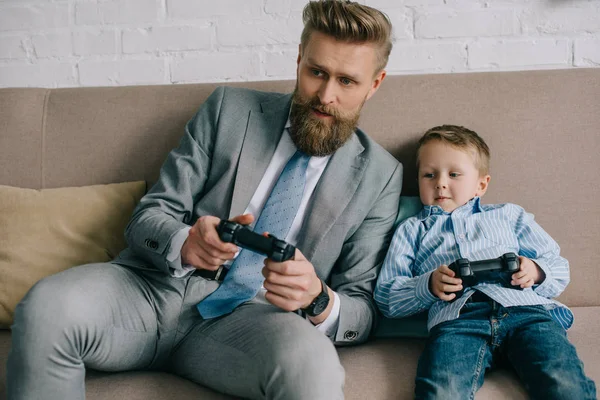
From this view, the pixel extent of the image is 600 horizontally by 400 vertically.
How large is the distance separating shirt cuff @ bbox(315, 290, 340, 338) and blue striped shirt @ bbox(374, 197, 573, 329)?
0.55ft

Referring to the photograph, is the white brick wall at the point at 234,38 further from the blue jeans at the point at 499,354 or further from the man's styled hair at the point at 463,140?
the blue jeans at the point at 499,354

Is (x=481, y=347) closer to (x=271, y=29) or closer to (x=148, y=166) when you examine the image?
(x=148, y=166)

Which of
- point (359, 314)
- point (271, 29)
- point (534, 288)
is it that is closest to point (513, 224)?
point (534, 288)

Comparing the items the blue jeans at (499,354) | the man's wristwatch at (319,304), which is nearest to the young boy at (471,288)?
the blue jeans at (499,354)

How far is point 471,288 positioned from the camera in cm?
144

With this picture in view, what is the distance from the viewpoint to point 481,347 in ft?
4.38

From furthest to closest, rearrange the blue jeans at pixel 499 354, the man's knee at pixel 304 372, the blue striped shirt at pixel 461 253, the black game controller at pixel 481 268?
the blue striped shirt at pixel 461 253 → the black game controller at pixel 481 268 → the blue jeans at pixel 499 354 → the man's knee at pixel 304 372

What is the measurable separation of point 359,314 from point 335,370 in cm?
30

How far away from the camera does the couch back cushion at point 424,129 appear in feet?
5.43

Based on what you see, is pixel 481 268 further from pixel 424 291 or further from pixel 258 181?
pixel 258 181

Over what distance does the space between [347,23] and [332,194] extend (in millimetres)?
422

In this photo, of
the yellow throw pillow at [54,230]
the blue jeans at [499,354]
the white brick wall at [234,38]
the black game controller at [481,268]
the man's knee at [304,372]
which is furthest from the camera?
the white brick wall at [234,38]

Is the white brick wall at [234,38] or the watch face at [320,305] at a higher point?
the white brick wall at [234,38]

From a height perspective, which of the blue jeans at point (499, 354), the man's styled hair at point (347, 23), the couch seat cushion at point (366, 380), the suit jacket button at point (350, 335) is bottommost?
the couch seat cushion at point (366, 380)
